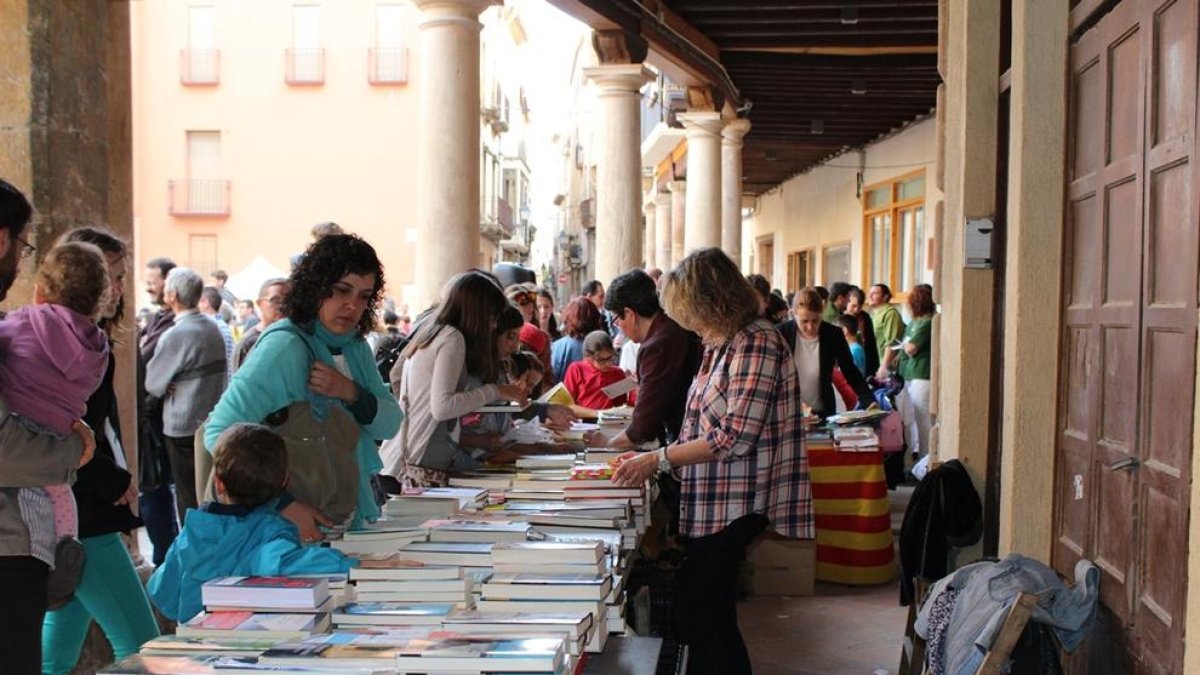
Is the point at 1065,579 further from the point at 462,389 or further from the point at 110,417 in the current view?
the point at 110,417

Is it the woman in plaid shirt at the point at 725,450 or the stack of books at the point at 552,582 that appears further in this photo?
the woman in plaid shirt at the point at 725,450

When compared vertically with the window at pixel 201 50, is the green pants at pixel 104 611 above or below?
below

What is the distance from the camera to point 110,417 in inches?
151

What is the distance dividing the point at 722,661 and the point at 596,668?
1.24 metres

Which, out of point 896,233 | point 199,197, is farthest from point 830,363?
point 199,197

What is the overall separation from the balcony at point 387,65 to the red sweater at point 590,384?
25.7 m

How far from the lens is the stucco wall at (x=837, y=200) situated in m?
15.9

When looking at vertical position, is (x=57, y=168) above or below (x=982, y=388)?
above

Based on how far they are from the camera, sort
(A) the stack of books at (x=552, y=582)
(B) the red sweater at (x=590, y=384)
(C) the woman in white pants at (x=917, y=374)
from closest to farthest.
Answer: (A) the stack of books at (x=552, y=582) < (B) the red sweater at (x=590, y=384) < (C) the woman in white pants at (x=917, y=374)

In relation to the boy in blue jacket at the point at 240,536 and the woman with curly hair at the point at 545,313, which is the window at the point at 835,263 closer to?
the woman with curly hair at the point at 545,313

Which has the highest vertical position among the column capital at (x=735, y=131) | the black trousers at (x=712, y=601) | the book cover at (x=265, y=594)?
the column capital at (x=735, y=131)

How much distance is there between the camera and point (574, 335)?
811 cm

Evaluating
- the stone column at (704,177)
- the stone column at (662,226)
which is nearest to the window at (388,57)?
the stone column at (662,226)

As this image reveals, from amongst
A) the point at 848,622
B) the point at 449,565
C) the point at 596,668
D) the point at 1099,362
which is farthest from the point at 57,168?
the point at 848,622
